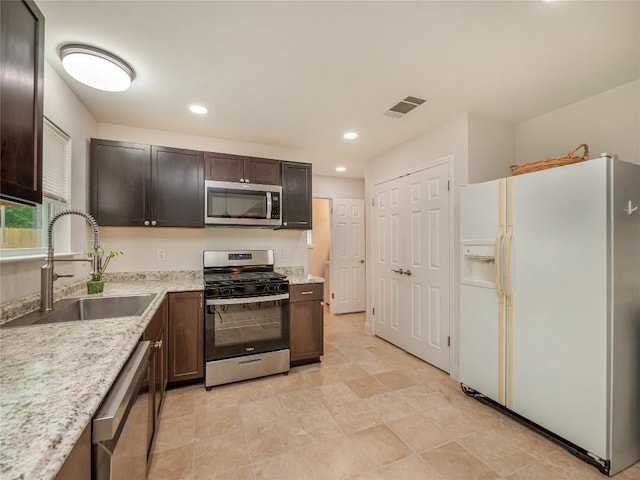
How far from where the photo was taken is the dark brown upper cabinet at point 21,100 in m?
0.89

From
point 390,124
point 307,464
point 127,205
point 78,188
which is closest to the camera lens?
point 307,464

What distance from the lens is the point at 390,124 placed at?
2.83 meters

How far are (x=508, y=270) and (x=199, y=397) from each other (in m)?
2.65

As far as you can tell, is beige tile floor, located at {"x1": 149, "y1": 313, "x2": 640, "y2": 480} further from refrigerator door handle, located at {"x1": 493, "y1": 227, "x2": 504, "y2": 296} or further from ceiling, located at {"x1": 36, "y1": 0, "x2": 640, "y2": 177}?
ceiling, located at {"x1": 36, "y1": 0, "x2": 640, "y2": 177}

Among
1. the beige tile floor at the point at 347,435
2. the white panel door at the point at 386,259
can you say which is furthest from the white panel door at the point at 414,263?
the beige tile floor at the point at 347,435

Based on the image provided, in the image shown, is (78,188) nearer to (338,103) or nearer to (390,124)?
(338,103)

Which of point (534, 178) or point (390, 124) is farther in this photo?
point (390, 124)

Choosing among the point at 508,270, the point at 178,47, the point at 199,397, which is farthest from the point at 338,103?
the point at 199,397

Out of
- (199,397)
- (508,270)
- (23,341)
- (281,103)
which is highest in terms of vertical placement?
(281,103)

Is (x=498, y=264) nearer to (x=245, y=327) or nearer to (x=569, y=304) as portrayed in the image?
(x=569, y=304)

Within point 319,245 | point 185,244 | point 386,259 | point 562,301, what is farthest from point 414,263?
point 319,245

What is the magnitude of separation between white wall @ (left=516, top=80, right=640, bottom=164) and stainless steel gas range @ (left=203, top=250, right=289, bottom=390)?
109 inches

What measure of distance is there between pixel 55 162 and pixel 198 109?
1121mm

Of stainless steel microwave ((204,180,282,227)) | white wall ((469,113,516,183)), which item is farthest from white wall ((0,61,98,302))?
white wall ((469,113,516,183))
